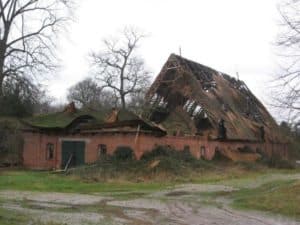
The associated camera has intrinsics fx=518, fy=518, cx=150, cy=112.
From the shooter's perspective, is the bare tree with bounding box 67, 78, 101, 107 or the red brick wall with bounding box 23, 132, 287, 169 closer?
the red brick wall with bounding box 23, 132, 287, 169

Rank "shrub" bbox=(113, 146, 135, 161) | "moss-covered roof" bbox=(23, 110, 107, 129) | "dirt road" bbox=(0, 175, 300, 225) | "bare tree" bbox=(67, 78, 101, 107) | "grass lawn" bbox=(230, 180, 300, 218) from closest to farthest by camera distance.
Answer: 1. "dirt road" bbox=(0, 175, 300, 225)
2. "grass lawn" bbox=(230, 180, 300, 218)
3. "shrub" bbox=(113, 146, 135, 161)
4. "moss-covered roof" bbox=(23, 110, 107, 129)
5. "bare tree" bbox=(67, 78, 101, 107)

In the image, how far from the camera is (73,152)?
4053 cm

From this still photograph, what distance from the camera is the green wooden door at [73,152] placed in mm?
39997

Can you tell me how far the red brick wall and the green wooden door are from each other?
0.33 meters

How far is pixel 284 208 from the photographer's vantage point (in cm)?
1941

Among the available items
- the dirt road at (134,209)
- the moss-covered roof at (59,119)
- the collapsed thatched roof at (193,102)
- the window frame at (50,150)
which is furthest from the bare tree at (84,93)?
the dirt road at (134,209)

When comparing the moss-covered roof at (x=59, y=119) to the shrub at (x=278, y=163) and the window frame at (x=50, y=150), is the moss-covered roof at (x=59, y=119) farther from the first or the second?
the shrub at (x=278, y=163)

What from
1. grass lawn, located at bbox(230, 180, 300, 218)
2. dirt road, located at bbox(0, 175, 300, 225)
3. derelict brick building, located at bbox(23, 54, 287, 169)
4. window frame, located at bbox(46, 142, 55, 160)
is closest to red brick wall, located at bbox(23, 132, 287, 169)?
derelict brick building, located at bbox(23, 54, 287, 169)

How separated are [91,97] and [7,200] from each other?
69729 millimetres

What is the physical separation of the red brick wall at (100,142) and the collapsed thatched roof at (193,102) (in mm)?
2064

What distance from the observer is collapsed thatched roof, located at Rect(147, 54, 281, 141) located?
154ft

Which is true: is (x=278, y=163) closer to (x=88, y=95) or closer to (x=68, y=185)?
(x=68, y=185)

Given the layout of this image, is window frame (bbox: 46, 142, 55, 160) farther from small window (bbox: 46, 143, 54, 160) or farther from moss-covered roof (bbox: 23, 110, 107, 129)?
moss-covered roof (bbox: 23, 110, 107, 129)

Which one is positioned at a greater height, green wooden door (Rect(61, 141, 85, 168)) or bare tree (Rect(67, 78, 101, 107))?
bare tree (Rect(67, 78, 101, 107))
